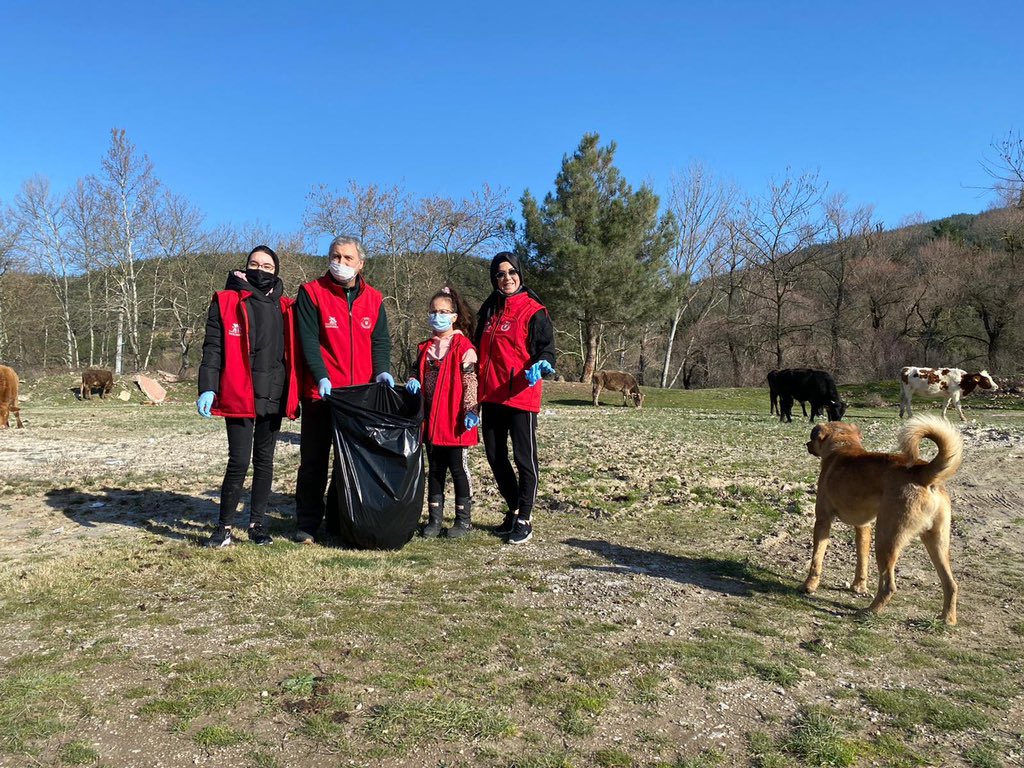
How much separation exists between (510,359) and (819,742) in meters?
3.20

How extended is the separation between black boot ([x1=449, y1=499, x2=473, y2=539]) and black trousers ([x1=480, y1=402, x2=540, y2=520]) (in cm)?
34

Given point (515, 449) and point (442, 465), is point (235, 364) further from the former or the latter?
point (515, 449)

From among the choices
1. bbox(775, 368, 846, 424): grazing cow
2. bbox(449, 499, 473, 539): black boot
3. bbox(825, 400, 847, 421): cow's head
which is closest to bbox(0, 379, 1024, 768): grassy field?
bbox(449, 499, 473, 539): black boot

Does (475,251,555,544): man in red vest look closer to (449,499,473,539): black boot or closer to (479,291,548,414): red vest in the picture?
(479,291,548,414): red vest

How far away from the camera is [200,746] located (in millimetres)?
2201

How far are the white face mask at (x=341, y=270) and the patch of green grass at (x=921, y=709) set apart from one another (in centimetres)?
388

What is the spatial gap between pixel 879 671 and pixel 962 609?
4.00 feet

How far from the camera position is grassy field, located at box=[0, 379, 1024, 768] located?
2.27 m

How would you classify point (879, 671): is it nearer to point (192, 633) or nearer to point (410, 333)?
point (192, 633)

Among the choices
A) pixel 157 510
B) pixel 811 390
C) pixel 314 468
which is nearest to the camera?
pixel 314 468

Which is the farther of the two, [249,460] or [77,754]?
[249,460]

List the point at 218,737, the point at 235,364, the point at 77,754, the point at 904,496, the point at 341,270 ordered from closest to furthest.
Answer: the point at 77,754, the point at 218,737, the point at 904,496, the point at 235,364, the point at 341,270

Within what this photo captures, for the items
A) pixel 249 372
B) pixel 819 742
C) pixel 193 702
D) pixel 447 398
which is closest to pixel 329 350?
pixel 249 372

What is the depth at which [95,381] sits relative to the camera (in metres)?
23.6
